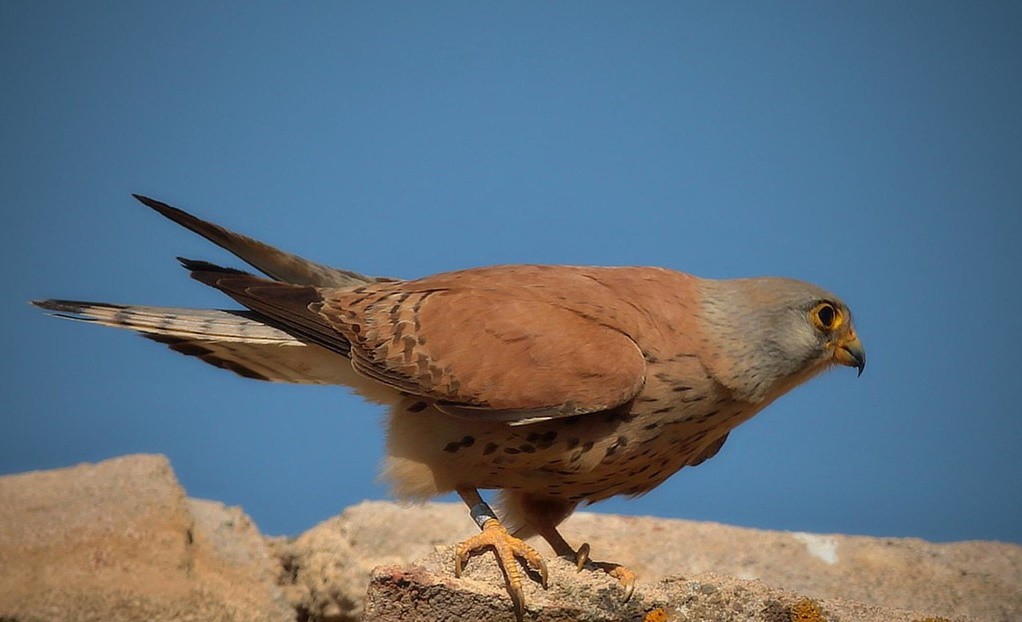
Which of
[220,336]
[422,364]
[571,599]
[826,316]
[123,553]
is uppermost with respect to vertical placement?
[826,316]

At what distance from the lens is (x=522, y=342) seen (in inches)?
144

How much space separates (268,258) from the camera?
14.0 feet

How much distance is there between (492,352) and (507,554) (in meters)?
0.66

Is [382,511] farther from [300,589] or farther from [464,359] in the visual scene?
[464,359]

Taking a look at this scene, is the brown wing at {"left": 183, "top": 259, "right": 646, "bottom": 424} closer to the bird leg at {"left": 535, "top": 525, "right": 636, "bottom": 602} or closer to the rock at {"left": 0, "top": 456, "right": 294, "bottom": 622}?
the bird leg at {"left": 535, "top": 525, "right": 636, "bottom": 602}

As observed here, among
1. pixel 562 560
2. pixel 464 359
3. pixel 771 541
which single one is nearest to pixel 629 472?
pixel 562 560

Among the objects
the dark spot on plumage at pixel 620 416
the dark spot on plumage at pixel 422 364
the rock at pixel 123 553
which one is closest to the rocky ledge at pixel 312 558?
the rock at pixel 123 553

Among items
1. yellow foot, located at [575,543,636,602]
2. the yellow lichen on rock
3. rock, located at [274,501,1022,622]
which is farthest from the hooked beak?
rock, located at [274,501,1022,622]

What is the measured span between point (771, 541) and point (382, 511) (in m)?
1.88

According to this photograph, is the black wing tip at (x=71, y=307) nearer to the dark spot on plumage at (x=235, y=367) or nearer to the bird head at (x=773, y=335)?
the dark spot on plumage at (x=235, y=367)

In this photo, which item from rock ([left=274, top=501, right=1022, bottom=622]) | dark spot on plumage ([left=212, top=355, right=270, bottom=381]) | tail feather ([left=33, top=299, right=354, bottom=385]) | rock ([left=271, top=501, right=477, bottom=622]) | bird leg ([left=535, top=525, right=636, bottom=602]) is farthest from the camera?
rock ([left=271, top=501, right=477, bottom=622])

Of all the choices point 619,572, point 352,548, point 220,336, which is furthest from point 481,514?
point 352,548

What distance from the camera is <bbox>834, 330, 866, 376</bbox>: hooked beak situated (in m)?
3.84

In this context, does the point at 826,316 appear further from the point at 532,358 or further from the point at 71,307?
the point at 71,307
